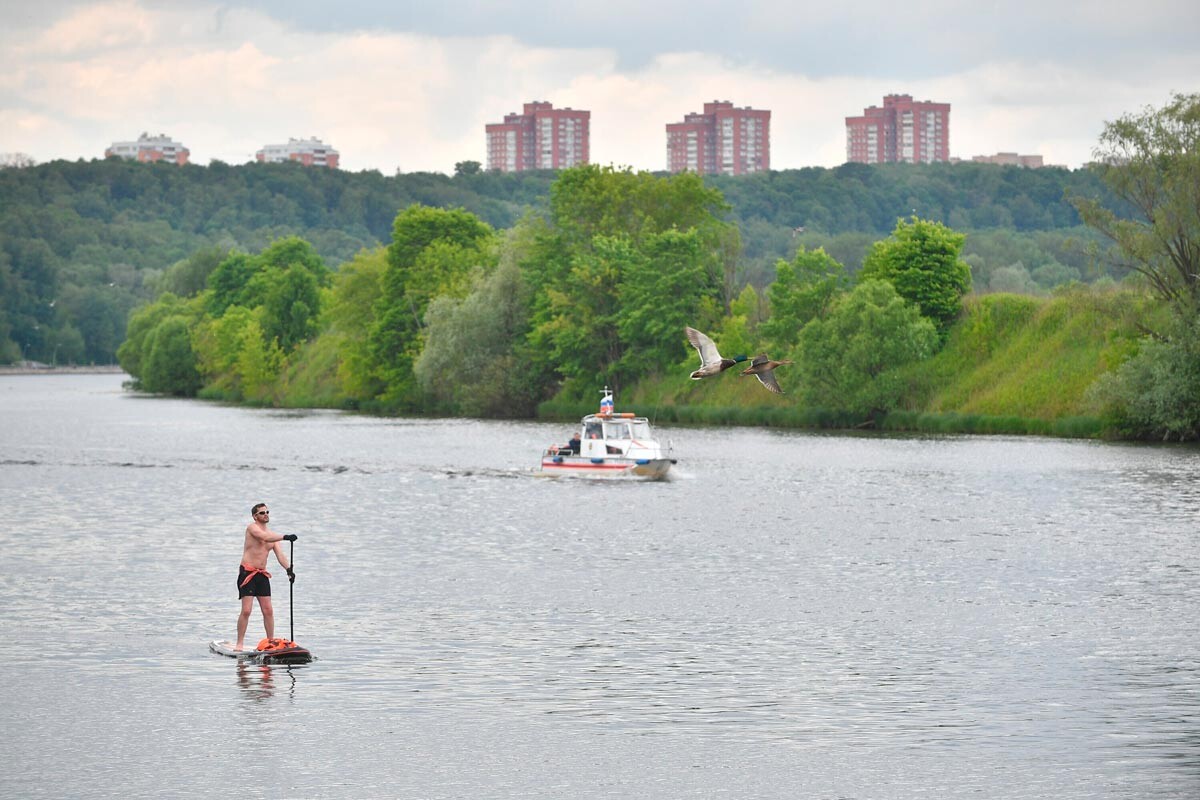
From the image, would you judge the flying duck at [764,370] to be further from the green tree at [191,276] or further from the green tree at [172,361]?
the green tree at [191,276]

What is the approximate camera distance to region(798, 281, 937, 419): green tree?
3472 inches

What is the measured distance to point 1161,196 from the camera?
251 ft

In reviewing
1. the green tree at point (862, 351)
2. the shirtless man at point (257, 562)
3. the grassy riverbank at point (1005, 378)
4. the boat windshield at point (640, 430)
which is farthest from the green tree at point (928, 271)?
the shirtless man at point (257, 562)

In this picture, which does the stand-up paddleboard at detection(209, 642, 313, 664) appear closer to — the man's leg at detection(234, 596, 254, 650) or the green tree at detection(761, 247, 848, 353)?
the man's leg at detection(234, 596, 254, 650)

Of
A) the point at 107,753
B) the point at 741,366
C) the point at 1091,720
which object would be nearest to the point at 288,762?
the point at 107,753

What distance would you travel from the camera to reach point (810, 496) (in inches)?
2158

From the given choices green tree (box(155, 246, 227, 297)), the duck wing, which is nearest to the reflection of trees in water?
the duck wing

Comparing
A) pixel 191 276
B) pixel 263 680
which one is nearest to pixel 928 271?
pixel 263 680

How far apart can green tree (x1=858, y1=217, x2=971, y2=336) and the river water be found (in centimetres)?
3668

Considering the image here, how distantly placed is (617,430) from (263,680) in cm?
4232

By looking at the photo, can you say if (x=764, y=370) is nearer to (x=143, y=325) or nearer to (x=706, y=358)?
(x=706, y=358)

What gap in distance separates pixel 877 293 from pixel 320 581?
60306 mm

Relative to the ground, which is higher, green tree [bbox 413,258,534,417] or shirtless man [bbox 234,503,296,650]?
green tree [bbox 413,258,534,417]

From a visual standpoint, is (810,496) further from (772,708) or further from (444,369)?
(444,369)
